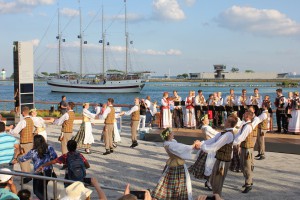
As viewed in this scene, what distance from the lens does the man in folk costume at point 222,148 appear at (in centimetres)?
654

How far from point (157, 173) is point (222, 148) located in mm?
3107

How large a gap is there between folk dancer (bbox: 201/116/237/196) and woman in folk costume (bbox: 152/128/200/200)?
41 cm

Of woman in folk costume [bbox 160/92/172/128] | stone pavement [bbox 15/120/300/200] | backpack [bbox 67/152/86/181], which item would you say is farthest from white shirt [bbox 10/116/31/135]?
woman in folk costume [bbox 160/92/172/128]

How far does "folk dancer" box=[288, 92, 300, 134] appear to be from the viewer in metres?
13.6

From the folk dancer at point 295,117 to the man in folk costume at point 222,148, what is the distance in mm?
7566

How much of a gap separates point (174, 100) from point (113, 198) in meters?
9.13

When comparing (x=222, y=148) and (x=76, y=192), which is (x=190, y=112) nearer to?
(x=222, y=148)

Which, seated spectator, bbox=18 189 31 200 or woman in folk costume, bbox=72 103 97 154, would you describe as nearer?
seated spectator, bbox=18 189 31 200

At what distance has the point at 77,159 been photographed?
594cm

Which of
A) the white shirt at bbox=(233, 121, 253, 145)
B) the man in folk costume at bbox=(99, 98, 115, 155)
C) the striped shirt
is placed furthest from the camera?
the man in folk costume at bbox=(99, 98, 115, 155)

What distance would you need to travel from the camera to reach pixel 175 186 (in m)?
6.40

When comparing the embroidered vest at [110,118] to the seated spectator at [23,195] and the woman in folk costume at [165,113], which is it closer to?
the woman in folk costume at [165,113]

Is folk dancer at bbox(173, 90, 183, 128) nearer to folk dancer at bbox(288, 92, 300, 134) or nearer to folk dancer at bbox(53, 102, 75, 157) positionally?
folk dancer at bbox(288, 92, 300, 134)

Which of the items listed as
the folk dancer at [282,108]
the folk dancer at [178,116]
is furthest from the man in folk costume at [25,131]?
the folk dancer at [282,108]
